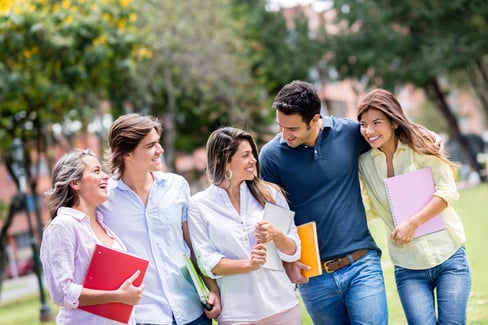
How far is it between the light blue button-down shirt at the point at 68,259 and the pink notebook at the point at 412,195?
1850 mm

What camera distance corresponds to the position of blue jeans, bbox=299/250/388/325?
419 cm

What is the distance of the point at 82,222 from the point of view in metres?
3.76

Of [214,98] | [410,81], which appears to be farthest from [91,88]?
[410,81]

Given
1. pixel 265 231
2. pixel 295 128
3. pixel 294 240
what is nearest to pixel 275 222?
pixel 265 231

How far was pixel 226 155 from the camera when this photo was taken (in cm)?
411

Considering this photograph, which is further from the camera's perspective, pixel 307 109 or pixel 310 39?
pixel 310 39

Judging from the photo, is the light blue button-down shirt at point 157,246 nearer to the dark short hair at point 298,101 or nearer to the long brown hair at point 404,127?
the dark short hair at point 298,101

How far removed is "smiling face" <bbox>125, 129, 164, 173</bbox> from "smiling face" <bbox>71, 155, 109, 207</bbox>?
255 mm

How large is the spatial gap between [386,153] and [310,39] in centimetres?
2641

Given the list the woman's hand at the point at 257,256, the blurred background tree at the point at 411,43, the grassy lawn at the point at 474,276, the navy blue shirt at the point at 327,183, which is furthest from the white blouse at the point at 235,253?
the blurred background tree at the point at 411,43

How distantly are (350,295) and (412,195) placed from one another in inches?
29.4

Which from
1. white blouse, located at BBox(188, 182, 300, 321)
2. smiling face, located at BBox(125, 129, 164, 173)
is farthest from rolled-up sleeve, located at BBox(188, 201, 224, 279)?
smiling face, located at BBox(125, 129, 164, 173)

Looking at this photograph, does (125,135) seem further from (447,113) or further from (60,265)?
(447,113)

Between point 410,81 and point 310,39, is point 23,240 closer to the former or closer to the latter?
point 310,39
